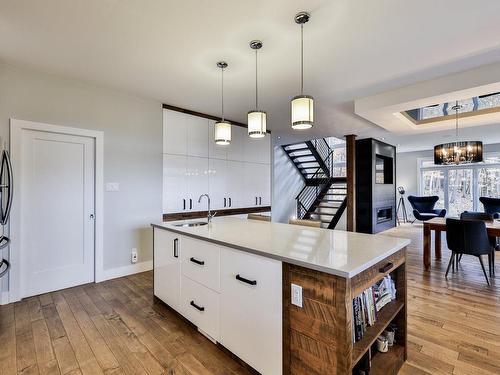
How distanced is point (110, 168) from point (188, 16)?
93.3 inches

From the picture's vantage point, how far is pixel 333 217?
23.1 feet

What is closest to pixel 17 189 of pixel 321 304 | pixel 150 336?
pixel 150 336

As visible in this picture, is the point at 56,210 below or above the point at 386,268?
above

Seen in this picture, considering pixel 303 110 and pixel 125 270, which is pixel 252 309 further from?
pixel 125 270

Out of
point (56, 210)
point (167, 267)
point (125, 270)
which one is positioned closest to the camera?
point (167, 267)

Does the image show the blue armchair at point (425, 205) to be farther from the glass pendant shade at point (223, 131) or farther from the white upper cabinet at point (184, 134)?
the glass pendant shade at point (223, 131)

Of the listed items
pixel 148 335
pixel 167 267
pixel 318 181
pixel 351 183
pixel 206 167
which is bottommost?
pixel 148 335

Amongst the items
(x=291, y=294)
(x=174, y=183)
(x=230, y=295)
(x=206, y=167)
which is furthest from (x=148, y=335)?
(x=206, y=167)

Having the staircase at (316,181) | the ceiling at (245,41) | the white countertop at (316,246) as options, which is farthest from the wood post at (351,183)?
the white countertop at (316,246)

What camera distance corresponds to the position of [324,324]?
4.26 ft

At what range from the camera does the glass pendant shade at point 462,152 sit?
414cm

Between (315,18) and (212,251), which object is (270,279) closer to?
(212,251)

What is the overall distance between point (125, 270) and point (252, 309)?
9.16 feet

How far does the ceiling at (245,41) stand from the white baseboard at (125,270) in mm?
A: 2540
